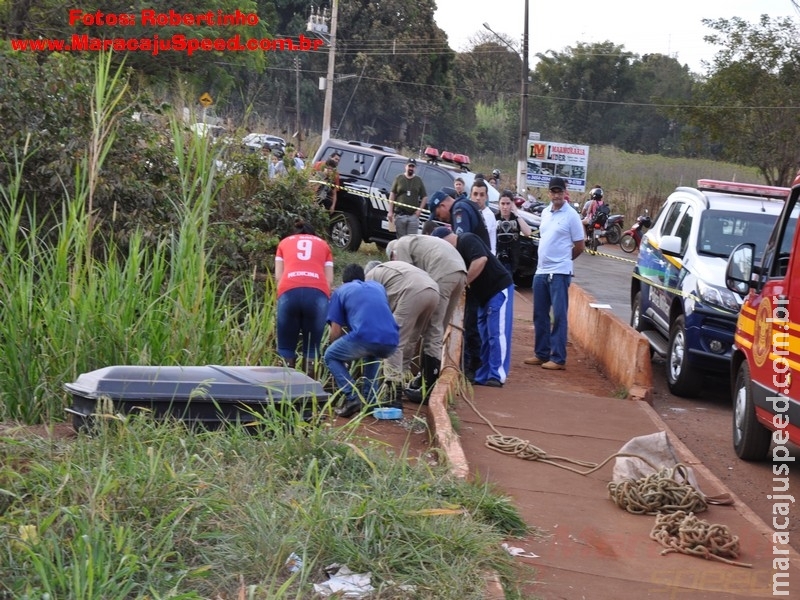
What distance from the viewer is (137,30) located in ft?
65.4

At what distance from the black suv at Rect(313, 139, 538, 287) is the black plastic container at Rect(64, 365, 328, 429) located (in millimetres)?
12321

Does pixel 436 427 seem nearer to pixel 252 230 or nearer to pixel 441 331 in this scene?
pixel 441 331

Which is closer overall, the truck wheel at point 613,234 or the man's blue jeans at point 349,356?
the man's blue jeans at point 349,356

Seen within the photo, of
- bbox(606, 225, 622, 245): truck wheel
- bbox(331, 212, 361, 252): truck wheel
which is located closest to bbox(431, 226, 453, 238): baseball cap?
bbox(331, 212, 361, 252): truck wheel

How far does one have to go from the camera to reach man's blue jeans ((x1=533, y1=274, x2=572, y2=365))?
10453mm

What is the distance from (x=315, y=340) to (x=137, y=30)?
13.2 meters

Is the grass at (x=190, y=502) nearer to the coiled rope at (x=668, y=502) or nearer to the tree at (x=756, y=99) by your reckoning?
the coiled rope at (x=668, y=502)

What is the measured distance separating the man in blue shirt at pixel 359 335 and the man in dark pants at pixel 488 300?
1843mm

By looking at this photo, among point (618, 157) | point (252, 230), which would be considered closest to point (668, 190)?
point (618, 157)

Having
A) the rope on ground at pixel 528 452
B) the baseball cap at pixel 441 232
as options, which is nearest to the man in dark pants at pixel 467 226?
the baseball cap at pixel 441 232

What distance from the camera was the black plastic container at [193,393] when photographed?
17.6ft

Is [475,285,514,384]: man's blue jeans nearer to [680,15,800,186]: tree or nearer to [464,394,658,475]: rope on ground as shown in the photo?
[464,394,658,475]: rope on ground

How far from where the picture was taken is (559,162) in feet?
118

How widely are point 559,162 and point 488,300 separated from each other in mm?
27059
